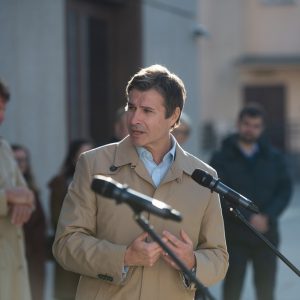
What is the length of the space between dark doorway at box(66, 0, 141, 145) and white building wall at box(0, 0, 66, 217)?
0.82m

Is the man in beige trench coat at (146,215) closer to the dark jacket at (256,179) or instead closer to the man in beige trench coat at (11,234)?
the man in beige trench coat at (11,234)

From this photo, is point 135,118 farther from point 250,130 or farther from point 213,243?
point 250,130

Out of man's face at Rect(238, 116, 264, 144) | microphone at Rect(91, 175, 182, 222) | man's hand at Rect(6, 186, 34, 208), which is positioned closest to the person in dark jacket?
man's face at Rect(238, 116, 264, 144)

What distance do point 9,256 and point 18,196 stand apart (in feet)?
1.24

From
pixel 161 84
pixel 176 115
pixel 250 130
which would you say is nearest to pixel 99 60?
pixel 250 130

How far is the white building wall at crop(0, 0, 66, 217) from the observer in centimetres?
883

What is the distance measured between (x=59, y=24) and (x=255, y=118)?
2.99 m

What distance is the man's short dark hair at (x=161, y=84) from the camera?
3.93 meters

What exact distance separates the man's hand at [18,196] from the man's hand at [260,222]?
7.29ft

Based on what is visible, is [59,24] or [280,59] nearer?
[59,24]

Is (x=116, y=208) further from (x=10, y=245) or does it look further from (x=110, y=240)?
(x=10, y=245)

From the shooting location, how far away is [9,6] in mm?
8859

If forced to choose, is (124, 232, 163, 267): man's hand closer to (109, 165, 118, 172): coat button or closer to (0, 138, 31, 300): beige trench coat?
(109, 165, 118, 172): coat button

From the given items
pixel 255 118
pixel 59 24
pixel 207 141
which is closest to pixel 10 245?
pixel 255 118
